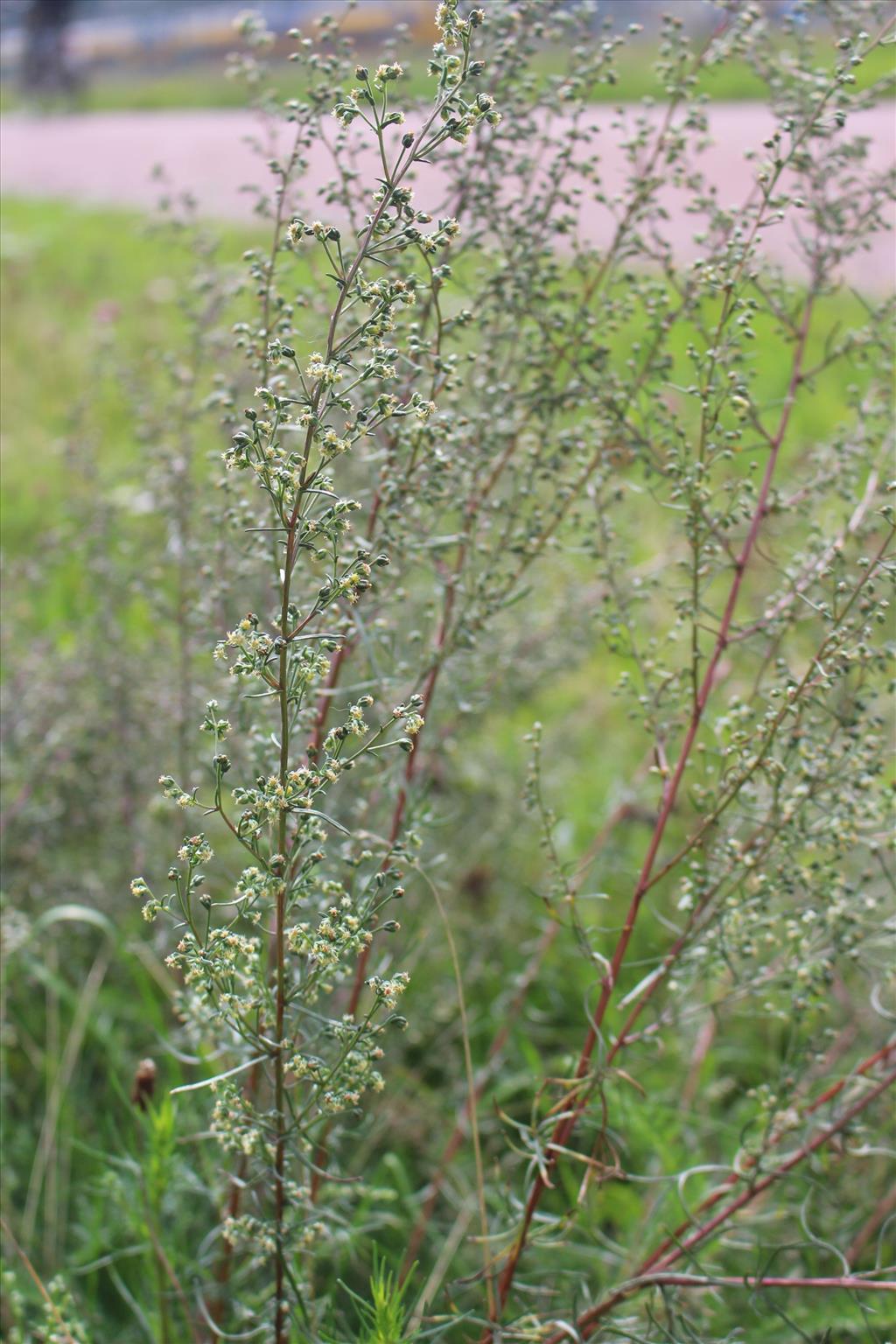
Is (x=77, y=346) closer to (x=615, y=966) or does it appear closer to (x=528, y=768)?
(x=528, y=768)

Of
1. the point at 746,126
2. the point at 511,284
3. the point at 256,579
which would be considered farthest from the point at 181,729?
the point at 746,126

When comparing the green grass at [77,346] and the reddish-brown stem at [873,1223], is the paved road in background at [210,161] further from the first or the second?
the reddish-brown stem at [873,1223]

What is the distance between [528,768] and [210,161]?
46.4 ft

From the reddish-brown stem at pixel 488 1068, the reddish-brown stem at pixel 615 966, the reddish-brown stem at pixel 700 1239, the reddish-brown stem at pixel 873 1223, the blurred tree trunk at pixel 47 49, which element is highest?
the blurred tree trunk at pixel 47 49

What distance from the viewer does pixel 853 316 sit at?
299 inches

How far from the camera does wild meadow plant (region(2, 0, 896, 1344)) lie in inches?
60.9

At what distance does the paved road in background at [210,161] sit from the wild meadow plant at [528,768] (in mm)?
4433

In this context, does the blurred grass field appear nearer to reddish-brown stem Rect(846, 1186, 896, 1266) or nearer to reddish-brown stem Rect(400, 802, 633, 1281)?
reddish-brown stem Rect(400, 802, 633, 1281)

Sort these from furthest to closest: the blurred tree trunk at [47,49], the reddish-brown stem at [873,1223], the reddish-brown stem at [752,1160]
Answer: the blurred tree trunk at [47,49]
the reddish-brown stem at [873,1223]
the reddish-brown stem at [752,1160]

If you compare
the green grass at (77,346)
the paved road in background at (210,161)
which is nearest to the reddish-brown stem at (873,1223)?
the green grass at (77,346)

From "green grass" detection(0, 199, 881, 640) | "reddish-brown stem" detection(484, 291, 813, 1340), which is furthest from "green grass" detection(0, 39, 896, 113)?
"reddish-brown stem" detection(484, 291, 813, 1340)

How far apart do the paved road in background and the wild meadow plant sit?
443cm

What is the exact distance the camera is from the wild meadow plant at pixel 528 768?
60.9 inches

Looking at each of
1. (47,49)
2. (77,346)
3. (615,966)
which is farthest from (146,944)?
(47,49)
